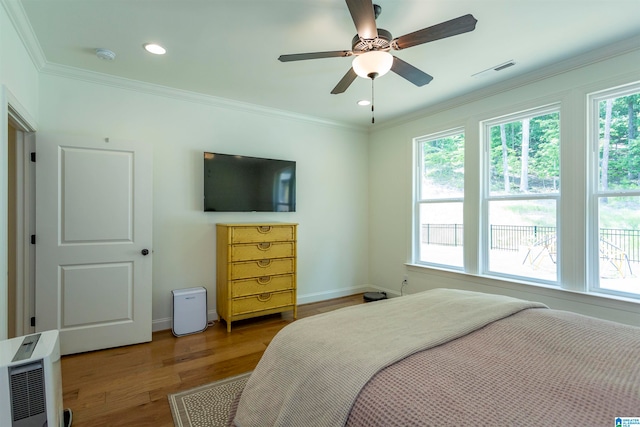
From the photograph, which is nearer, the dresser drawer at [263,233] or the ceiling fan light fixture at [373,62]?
the ceiling fan light fixture at [373,62]

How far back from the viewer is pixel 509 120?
3174 mm

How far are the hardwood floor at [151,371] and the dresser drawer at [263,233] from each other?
96 centimetres

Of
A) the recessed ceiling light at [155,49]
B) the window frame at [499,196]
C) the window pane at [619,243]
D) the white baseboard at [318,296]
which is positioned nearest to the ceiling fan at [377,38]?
the recessed ceiling light at [155,49]

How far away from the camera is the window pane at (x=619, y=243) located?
2428mm

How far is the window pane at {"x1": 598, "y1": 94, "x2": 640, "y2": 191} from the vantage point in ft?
7.98

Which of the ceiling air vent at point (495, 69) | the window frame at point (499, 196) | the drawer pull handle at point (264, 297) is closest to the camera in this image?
the ceiling air vent at point (495, 69)

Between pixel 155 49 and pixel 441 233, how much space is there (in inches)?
141

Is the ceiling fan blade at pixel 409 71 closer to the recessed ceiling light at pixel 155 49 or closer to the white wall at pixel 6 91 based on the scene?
the recessed ceiling light at pixel 155 49

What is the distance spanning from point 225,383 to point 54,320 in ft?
5.54

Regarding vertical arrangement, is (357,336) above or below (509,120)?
below

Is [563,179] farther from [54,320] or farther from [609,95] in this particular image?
[54,320]

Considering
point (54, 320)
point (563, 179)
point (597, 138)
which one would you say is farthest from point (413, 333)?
point (54, 320)

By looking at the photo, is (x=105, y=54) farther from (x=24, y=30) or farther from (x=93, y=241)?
(x=93, y=241)

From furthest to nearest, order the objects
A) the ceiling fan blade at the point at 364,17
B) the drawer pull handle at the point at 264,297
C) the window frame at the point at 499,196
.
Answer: the drawer pull handle at the point at 264,297
the window frame at the point at 499,196
the ceiling fan blade at the point at 364,17
